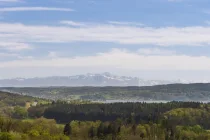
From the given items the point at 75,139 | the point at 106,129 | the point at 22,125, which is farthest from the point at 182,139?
the point at 22,125

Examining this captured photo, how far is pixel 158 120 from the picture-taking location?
199 metres

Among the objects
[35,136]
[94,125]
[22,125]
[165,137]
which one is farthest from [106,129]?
[35,136]

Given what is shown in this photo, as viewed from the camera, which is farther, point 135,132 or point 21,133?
point 135,132

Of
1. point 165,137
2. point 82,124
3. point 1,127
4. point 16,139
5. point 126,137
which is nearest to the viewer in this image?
point 16,139

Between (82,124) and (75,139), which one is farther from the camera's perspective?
(82,124)

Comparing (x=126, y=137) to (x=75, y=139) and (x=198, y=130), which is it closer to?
(x=75, y=139)

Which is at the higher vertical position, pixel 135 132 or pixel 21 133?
pixel 21 133

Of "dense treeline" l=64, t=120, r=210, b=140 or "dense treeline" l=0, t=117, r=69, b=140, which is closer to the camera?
"dense treeline" l=0, t=117, r=69, b=140

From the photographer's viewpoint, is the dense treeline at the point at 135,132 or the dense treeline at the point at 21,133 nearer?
the dense treeline at the point at 21,133

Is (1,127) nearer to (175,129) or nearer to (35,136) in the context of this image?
(35,136)

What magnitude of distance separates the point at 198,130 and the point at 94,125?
44.0 m

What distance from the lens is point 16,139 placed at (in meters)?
118

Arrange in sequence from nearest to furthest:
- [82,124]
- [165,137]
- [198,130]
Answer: [165,137]
[198,130]
[82,124]

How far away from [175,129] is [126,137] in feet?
96.1
